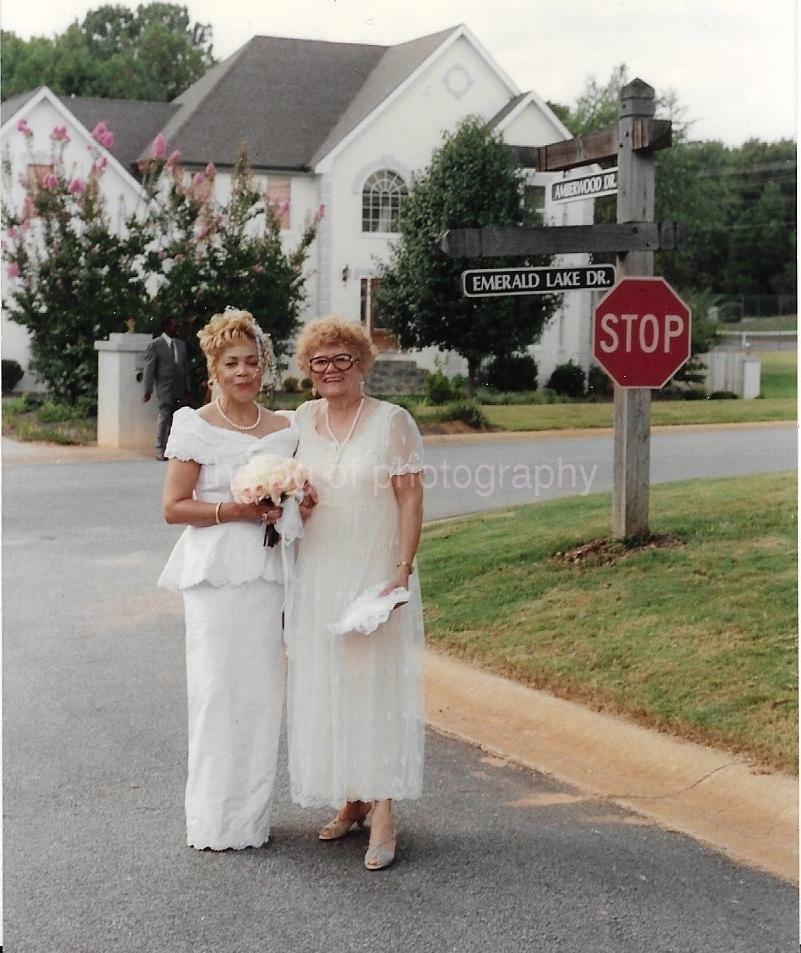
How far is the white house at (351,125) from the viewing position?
7.82 meters

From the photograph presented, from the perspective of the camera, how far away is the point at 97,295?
17.1 metres

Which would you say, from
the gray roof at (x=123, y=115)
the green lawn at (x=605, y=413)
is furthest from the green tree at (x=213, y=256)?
the green lawn at (x=605, y=413)

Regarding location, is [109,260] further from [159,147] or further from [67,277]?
[159,147]

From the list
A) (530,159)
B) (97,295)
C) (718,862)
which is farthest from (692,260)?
(718,862)

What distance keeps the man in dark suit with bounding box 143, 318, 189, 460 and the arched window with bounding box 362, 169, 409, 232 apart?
545 cm

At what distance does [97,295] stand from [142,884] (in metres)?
13.3

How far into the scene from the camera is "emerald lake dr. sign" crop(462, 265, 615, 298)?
273 inches

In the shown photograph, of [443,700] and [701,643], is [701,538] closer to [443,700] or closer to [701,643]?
[701,643]

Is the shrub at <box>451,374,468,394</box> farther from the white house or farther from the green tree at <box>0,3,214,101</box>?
the green tree at <box>0,3,214,101</box>

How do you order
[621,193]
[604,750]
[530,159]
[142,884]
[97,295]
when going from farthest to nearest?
[97,295] → [530,159] → [621,193] → [604,750] → [142,884]

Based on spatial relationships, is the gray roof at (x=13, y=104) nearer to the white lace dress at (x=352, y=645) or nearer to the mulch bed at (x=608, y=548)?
the mulch bed at (x=608, y=548)

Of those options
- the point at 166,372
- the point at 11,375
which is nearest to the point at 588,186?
the point at 166,372

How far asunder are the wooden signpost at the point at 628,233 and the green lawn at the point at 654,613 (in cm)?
43

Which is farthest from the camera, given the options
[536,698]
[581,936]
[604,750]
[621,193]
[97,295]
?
[97,295]
